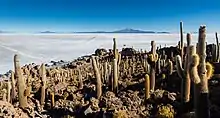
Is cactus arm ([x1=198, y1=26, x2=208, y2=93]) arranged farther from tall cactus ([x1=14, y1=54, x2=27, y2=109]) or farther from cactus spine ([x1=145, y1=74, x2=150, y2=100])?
tall cactus ([x1=14, y1=54, x2=27, y2=109])

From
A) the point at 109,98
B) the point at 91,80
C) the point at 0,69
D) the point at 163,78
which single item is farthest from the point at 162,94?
the point at 0,69

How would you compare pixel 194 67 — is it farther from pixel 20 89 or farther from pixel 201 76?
pixel 20 89

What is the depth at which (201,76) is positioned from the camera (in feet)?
25.2

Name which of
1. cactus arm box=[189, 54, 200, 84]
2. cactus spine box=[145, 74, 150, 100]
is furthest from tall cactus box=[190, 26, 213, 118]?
cactus spine box=[145, 74, 150, 100]

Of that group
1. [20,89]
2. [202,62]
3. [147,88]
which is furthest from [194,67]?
[20,89]

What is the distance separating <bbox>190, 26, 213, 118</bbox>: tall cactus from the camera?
25.0 feet

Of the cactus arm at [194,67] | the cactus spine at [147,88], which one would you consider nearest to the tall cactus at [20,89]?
the cactus spine at [147,88]

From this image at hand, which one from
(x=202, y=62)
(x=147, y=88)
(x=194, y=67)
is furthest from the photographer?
(x=147, y=88)

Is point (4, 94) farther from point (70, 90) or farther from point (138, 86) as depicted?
point (138, 86)

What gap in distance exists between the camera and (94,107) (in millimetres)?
13336

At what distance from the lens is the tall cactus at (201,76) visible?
300 inches

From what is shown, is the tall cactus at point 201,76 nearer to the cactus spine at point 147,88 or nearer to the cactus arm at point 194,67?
the cactus arm at point 194,67

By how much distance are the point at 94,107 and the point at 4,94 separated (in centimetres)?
344

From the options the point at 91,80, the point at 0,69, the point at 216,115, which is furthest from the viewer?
the point at 0,69
